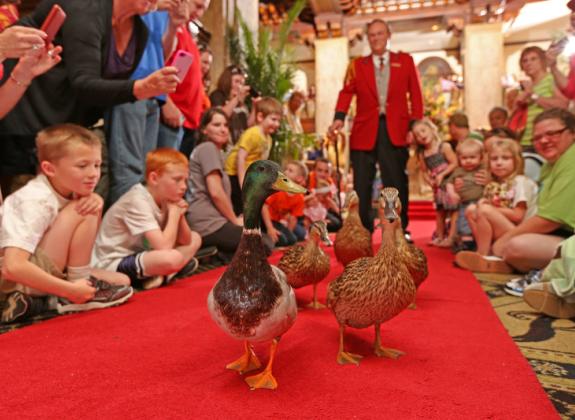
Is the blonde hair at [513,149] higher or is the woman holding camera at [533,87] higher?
the woman holding camera at [533,87]

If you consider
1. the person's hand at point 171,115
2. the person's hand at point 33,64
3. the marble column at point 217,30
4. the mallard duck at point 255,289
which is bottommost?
the mallard duck at point 255,289

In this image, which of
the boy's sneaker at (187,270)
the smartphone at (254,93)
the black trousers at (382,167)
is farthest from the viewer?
the smartphone at (254,93)

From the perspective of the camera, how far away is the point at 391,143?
4.11 metres

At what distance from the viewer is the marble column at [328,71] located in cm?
1134

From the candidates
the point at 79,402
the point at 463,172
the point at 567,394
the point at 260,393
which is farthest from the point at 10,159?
the point at 463,172

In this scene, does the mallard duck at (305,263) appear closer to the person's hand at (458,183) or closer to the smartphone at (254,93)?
the person's hand at (458,183)

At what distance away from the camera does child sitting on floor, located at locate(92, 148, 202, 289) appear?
257 cm

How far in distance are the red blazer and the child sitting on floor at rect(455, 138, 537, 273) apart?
0.94m

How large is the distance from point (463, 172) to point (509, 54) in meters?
9.52

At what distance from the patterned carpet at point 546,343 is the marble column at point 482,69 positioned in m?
9.18

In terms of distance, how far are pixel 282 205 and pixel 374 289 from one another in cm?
331

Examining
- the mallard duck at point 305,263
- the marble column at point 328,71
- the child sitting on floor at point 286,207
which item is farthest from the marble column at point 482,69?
the mallard duck at point 305,263

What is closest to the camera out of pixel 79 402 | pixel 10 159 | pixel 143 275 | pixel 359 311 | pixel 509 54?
pixel 79 402

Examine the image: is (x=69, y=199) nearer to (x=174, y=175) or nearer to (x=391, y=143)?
(x=174, y=175)
